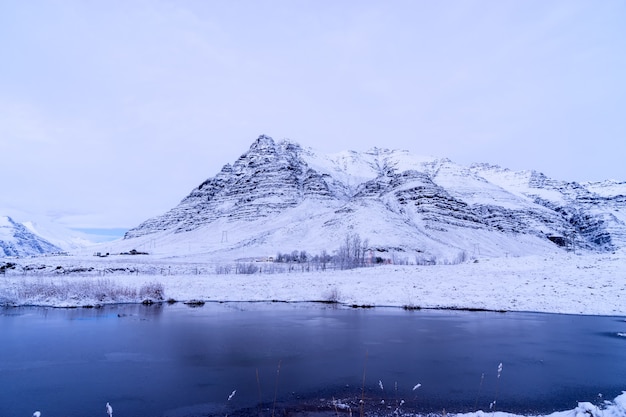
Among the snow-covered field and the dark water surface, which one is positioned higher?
the snow-covered field

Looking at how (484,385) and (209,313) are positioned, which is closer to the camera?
(484,385)

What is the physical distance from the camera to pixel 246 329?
23.1 meters

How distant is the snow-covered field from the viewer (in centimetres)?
3369

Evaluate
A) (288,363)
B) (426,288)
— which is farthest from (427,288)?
(288,363)

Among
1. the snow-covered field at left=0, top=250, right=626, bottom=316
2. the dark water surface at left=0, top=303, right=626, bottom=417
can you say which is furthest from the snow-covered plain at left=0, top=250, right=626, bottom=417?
the dark water surface at left=0, top=303, right=626, bottom=417

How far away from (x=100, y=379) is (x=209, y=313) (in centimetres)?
1638

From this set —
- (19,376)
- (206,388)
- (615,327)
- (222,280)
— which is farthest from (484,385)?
(222,280)

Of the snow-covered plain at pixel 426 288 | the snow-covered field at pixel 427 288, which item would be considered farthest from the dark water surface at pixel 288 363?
the snow-covered field at pixel 427 288

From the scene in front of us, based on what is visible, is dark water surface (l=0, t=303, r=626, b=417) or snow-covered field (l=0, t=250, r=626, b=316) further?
snow-covered field (l=0, t=250, r=626, b=316)

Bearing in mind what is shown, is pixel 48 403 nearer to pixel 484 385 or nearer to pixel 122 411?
pixel 122 411

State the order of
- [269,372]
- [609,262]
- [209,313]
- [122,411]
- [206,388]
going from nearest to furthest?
[122,411] < [206,388] < [269,372] < [209,313] < [609,262]

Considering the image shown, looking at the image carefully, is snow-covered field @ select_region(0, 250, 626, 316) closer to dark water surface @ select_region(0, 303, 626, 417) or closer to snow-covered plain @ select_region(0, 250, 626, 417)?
snow-covered plain @ select_region(0, 250, 626, 417)

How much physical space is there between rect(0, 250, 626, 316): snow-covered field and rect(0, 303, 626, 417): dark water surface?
6.21 metres

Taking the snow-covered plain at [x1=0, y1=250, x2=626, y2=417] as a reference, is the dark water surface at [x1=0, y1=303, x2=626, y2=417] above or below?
below
